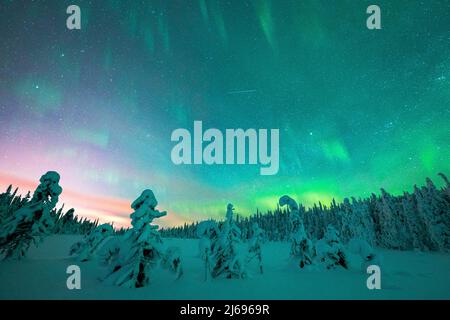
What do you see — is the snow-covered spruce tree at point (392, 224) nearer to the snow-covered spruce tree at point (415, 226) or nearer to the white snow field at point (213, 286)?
the snow-covered spruce tree at point (415, 226)

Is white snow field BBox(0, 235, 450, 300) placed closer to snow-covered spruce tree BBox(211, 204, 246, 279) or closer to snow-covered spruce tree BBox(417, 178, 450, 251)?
snow-covered spruce tree BBox(211, 204, 246, 279)

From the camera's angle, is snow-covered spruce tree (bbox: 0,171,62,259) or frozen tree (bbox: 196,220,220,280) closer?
frozen tree (bbox: 196,220,220,280)

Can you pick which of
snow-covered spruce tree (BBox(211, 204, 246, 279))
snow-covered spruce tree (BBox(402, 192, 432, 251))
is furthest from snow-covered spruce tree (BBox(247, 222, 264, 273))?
snow-covered spruce tree (BBox(402, 192, 432, 251))

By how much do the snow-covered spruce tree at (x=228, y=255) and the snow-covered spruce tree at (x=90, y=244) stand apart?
9.19 m

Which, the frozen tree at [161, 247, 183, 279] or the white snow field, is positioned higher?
the frozen tree at [161, 247, 183, 279]

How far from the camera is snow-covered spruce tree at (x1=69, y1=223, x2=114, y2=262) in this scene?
15.1 m

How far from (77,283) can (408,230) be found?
152ft

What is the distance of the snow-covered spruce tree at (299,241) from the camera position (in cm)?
1524

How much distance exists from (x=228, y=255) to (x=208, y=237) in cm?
146

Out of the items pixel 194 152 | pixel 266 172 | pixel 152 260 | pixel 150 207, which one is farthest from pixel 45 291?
pixel 266 172

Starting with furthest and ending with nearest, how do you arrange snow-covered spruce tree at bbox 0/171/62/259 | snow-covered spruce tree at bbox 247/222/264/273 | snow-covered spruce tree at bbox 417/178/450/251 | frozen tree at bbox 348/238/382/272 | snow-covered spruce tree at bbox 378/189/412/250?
snow-covered spruce tree at bbox 378/189/412/250, snow-covered spruce tree at bbox 417/178/450/251, snow-covered spruce tree at bbox 247/222/264/273, frozen tree at bbox 348/238/382/272, snow-covered spruce tree at bbox 0/171/62/259

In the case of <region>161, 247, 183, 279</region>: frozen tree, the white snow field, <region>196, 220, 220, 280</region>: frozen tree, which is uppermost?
<region>196, 220, 220, 280</region>: frozen tree

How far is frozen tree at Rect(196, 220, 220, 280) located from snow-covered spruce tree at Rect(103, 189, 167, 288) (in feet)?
9.42

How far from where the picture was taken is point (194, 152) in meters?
10.9
